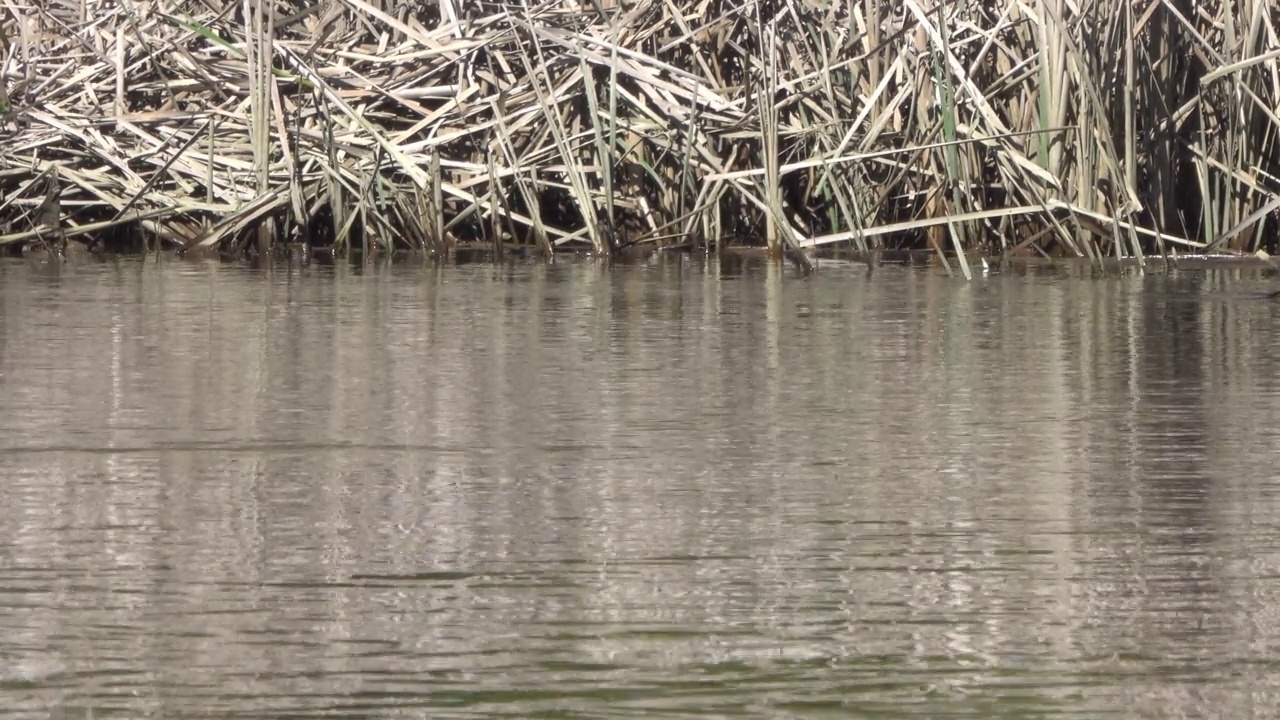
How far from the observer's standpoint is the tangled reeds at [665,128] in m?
8.31

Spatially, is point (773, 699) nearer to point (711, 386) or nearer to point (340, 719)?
point (340, 719)

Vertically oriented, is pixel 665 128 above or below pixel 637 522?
above

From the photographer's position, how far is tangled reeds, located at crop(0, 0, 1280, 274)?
27.3ft

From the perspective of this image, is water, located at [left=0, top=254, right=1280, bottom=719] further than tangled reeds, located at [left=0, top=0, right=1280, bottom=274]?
No

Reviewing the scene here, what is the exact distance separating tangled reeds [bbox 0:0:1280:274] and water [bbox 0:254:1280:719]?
2959mm

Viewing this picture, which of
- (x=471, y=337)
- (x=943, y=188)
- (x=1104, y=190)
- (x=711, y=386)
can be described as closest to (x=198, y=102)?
(x=943, y=188)

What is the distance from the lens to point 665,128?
29.3ft

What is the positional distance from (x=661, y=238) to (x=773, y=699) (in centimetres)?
658

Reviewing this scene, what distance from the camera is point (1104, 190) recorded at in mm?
8359

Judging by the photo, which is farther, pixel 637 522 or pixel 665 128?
pixel 665 128

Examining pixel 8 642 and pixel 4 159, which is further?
pixel 4 159

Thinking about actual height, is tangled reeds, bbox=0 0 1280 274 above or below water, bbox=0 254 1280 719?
above

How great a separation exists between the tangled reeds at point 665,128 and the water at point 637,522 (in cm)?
296

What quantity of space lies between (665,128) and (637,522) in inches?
246
